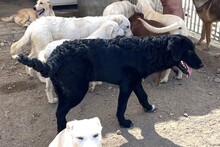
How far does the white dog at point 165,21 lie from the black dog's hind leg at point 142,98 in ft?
2.79

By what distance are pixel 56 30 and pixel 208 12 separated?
2350 mm

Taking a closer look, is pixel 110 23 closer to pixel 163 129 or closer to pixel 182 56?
pixel 182 56

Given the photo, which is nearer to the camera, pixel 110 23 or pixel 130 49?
pixel 130 49

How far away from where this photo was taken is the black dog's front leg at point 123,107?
4177mm

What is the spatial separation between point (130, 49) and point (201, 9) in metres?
2.29

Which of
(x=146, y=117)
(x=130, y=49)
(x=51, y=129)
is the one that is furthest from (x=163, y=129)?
(x=51, y=129)

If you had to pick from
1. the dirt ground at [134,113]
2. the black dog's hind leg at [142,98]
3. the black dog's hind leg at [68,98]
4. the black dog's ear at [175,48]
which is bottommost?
the dirt ground at [134,113]

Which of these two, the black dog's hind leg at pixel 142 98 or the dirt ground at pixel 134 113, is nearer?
the dirt ground at pixel 134 113

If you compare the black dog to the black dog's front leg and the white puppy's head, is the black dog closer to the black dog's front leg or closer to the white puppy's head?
the black dog's front leg

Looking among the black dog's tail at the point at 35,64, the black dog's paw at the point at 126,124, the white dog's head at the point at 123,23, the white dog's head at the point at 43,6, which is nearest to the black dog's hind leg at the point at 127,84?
the black dog's paw at the point at 126,124

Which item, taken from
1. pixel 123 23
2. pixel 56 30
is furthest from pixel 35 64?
pixel 123 23

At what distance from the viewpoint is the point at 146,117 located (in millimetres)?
4605

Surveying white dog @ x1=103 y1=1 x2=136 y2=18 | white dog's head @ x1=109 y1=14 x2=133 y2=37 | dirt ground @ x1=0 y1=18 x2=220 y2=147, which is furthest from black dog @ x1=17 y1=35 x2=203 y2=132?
white dog @ x1=103 y1=1 x2=136 y2=18

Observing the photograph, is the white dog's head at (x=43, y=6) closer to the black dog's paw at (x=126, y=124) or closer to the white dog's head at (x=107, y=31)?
the white dog's head at (x=107, y=31)
